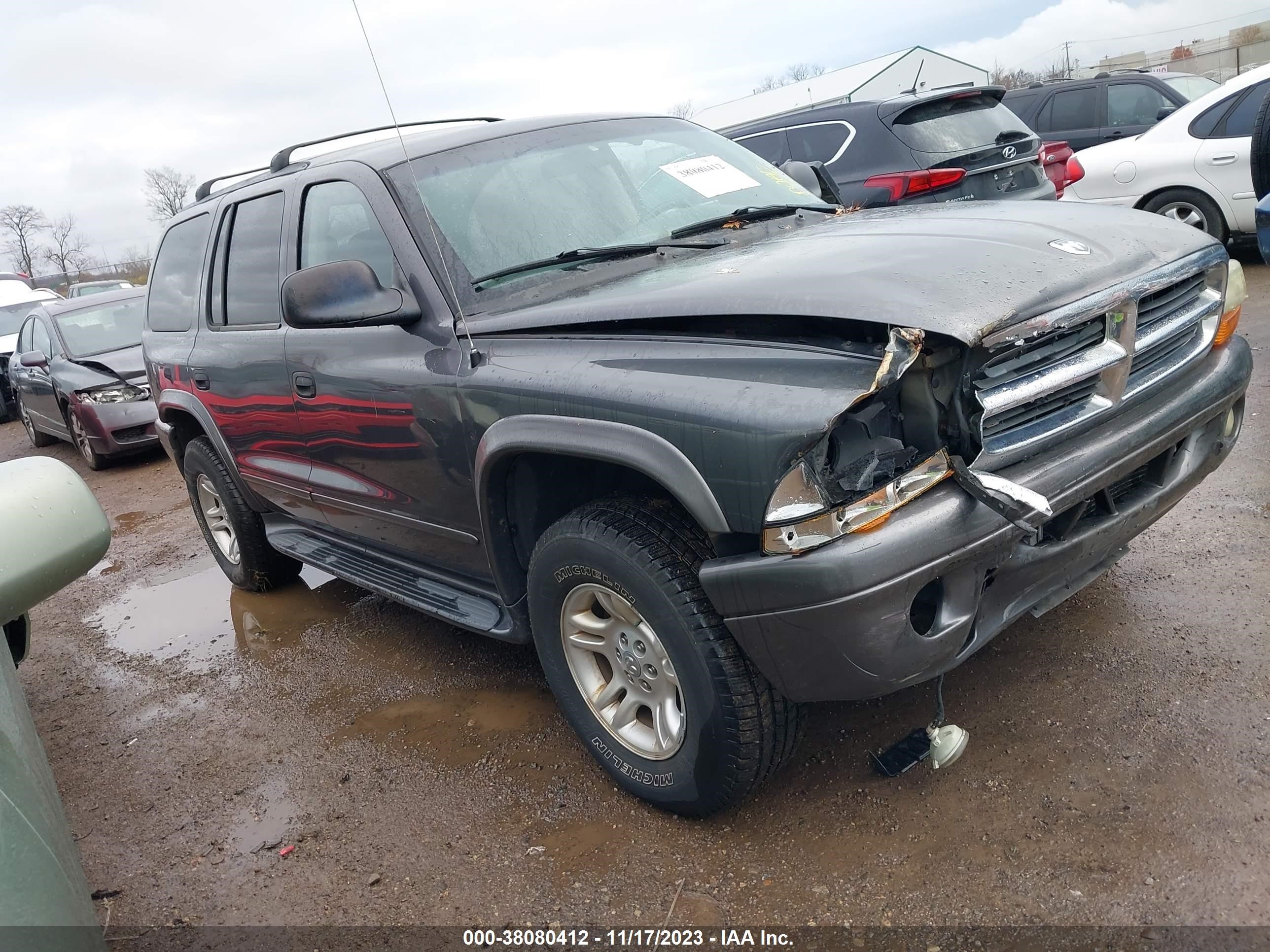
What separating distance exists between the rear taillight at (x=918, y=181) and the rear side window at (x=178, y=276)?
4.49m

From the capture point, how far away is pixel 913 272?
7.24 feet

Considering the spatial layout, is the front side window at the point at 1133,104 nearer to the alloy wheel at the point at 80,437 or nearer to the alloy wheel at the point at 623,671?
the alloy wheel at the point at 623,671

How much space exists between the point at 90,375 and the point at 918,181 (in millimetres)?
7497

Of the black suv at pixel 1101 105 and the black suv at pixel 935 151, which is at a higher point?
the black suv at pixel 935 151

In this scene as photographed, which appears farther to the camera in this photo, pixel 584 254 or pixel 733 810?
pixel 584 254

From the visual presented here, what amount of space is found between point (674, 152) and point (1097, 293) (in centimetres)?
176

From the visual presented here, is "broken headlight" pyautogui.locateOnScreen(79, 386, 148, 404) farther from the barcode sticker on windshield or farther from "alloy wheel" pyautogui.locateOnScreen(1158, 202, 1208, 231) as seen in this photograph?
"alloy wheel" pyautogui.locateOnScreen(1158, 202, 1208, 231)

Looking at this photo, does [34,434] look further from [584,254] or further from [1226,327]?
[1226,327]

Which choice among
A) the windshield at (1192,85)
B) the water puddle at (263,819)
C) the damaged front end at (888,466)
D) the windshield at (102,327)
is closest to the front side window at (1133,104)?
the windshield at (1192,85)

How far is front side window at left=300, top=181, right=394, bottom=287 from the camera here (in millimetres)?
3193

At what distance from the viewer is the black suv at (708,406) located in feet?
6.77

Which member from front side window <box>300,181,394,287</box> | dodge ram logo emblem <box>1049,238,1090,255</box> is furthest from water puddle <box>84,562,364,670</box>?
dodge ram logo emblem <box>1049,238,1090,255</box>

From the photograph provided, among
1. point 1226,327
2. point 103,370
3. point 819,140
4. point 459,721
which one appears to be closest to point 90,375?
point 103,370

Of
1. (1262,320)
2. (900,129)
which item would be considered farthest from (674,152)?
(1262,320)
